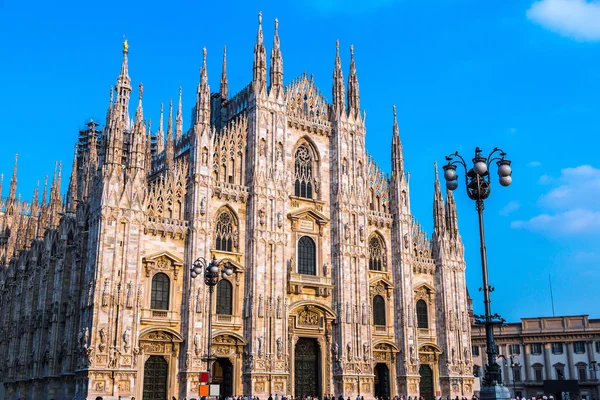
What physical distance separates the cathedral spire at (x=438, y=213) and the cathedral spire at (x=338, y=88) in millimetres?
9919

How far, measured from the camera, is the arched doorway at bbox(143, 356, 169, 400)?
123 ft

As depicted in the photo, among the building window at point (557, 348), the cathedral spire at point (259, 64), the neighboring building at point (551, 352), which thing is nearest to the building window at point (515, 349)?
the neighboring building at point (551, 352)

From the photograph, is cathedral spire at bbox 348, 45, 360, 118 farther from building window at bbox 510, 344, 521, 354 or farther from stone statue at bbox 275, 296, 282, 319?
building window at bbox 510, 344, 521, 354

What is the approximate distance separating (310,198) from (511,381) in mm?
39138

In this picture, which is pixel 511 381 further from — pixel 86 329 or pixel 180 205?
pixel 86 329

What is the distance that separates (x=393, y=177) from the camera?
168 ft

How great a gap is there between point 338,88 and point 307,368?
67.6ft

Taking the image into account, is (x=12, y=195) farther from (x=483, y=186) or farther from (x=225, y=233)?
(x=483, y=186)

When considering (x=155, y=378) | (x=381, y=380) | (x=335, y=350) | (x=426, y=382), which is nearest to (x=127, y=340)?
(x=155, y=378)

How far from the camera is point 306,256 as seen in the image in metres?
45.6

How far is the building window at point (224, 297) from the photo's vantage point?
40844 millimetres

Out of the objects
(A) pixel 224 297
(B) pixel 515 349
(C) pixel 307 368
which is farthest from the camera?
(B) pixel 515 349

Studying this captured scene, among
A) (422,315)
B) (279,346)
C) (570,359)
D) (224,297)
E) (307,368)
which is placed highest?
(224,297)

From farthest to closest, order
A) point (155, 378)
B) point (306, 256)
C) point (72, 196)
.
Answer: point (72, 196) → point (306, 256) → point (155, 378)
